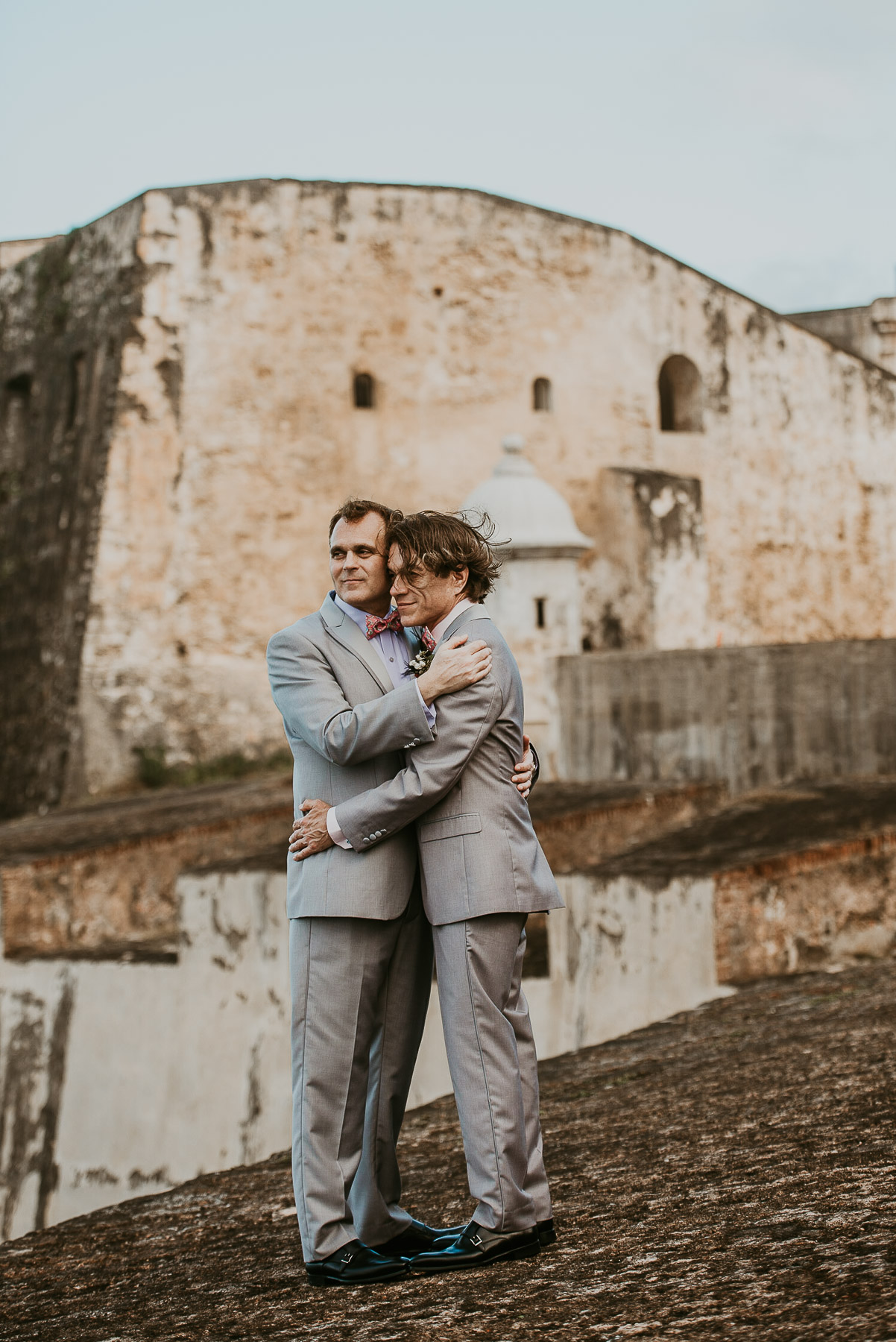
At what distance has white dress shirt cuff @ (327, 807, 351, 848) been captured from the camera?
2.99m

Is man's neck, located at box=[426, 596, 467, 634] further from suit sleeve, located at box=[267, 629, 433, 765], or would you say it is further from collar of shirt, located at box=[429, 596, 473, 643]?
suit sleeve, located at box=[267, 629, 433, 765]

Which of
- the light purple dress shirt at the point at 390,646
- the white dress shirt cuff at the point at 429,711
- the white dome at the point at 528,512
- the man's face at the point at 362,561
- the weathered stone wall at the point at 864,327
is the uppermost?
the weathered stone wall at the point at 864,327

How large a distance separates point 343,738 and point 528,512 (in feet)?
34.2

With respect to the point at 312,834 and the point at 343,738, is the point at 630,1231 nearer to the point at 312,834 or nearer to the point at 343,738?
the point at 312,834

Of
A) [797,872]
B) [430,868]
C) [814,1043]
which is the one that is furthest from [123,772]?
[430,868]

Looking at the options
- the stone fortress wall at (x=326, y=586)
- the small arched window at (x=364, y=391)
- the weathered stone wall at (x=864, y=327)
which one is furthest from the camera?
the weathered stone wall at (x=864, y=327)

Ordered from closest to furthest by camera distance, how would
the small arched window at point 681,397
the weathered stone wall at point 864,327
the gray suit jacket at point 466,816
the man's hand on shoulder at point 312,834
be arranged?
the gray suit jacket at point 466,816 → the man's hand on shoulder at point 312,834 → the small arched window at point 681,397 → the weathered stone wall at point 864,327

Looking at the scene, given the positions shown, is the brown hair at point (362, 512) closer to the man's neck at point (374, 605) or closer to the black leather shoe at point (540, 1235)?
the man's neck at point (374, 605)

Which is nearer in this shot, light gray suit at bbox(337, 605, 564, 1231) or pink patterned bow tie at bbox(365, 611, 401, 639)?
light gray suit at bbox(337, 605, 564, 1231)

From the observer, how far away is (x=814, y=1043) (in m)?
4.50

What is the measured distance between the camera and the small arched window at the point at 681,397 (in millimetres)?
19453

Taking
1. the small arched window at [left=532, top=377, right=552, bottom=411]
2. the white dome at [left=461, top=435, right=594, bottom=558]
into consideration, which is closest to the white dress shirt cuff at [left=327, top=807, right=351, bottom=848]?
the white dome at [left=461, top=435, right=594, bottom=558]

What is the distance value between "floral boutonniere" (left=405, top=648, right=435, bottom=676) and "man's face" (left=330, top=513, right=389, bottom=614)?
16cm

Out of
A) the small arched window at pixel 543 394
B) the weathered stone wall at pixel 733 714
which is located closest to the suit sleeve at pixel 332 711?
the weathered stone wall at pixel 733 714
